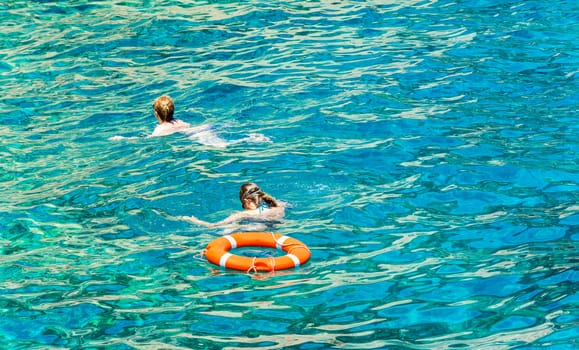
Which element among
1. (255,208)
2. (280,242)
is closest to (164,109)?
(255,208)

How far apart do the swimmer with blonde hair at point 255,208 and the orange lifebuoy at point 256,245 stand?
0.51 metres

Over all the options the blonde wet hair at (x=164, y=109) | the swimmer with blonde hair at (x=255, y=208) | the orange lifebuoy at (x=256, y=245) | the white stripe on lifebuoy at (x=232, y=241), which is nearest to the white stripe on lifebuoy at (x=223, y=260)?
the orange lifebuoy at (x=256, y=245)

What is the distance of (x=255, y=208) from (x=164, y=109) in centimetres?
311

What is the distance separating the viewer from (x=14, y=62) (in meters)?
15.2

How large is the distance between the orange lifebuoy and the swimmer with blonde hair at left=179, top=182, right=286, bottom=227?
515mm

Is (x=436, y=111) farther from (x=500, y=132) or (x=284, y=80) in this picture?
(x=284, y=80)

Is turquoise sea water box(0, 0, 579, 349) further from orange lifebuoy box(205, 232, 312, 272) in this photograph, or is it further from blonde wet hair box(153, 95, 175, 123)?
blonde wet hair box(153, 95, 175, 123)

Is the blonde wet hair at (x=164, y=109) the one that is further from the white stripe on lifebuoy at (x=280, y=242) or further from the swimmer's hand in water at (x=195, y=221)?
the white stripe on lifebuoy at (x=280, y=242)

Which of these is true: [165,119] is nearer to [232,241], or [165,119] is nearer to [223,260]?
[232,241]

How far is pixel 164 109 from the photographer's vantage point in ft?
36.7

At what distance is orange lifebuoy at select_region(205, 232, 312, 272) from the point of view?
288 inches

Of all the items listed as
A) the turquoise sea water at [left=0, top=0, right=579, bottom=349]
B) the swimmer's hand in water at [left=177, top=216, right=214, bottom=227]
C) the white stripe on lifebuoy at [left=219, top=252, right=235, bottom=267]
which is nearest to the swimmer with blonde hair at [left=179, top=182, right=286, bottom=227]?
the swimmer's hand in water at [left=177, top=216, right=214, bottom=227]

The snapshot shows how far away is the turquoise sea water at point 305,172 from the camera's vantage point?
261 inches

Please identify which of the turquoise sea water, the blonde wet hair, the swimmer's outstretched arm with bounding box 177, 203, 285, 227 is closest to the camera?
the turquoise sea water
